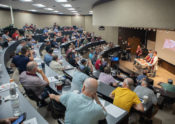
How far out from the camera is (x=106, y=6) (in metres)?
8.17

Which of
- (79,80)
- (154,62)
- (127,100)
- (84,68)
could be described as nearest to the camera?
(127,100)

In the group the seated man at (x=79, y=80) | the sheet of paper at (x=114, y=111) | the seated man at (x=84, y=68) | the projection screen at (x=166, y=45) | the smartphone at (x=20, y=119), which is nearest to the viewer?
the smartphone at (x=20, y=119)

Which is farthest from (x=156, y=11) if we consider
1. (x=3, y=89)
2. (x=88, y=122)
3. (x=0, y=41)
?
(x=0, y=41)

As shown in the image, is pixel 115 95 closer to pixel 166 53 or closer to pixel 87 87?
pixel 87 87

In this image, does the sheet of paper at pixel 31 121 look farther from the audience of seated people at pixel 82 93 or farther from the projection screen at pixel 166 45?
the projection screen at pixel 166 45

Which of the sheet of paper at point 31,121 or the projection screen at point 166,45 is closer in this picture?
the sheet of paper at point 31,121

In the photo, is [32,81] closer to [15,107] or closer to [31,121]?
[15,107]

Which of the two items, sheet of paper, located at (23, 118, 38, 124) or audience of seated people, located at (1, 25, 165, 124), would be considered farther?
sheet of paper, located at (23, 118, 38, 124)

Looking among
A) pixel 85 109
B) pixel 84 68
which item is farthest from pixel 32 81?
pixel 85 109

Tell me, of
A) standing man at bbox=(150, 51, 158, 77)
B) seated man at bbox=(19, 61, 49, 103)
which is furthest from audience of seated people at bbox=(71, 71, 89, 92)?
standing man at bbox=(150, 51, 158, 77)

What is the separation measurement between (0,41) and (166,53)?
9.46m

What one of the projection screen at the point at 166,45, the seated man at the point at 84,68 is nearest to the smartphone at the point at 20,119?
the seated man at the point at 84,68

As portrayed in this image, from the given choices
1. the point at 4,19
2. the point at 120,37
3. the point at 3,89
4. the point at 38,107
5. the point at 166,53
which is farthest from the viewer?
the point at 120,37

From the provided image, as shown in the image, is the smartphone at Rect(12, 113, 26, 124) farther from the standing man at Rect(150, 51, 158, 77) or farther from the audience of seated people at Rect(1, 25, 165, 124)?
the standing man at Rect(150, 51, 158, 77)
